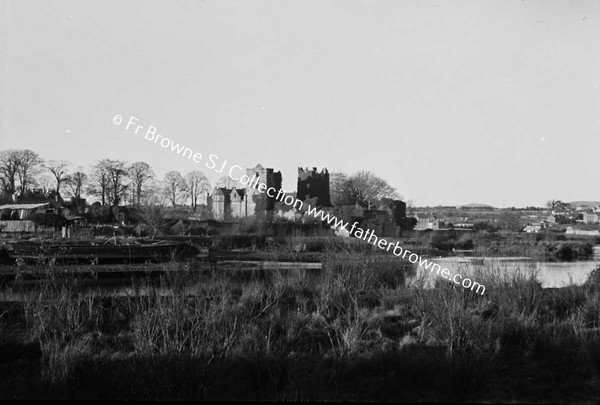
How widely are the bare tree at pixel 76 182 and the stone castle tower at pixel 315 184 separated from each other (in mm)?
26484

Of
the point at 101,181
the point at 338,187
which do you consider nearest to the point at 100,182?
the point at 101,181

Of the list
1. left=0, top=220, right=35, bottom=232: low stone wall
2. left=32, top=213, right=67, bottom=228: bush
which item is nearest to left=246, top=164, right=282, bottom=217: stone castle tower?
left=32, top=213, right=67, bottom=228: bush

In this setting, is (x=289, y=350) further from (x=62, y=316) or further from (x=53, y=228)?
(x=53, y=228)

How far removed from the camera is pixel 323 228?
4775 cm

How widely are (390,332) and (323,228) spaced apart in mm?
37736

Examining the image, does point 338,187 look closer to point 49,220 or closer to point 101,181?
point 101,181

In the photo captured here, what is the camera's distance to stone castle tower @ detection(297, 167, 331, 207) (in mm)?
75675

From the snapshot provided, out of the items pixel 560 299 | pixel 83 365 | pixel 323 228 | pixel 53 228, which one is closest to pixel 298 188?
pixel 323 228

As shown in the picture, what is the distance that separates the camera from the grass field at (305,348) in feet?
22.7

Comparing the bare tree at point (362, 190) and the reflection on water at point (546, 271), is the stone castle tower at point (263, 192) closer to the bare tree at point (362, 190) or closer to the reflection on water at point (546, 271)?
the bare tree at point (362, 190)

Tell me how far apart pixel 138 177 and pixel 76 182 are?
239 inches

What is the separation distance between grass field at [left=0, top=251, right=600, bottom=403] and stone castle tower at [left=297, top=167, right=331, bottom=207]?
6376 cm

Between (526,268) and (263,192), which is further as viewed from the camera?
(263,192)

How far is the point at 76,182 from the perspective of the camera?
5847 centimetres
